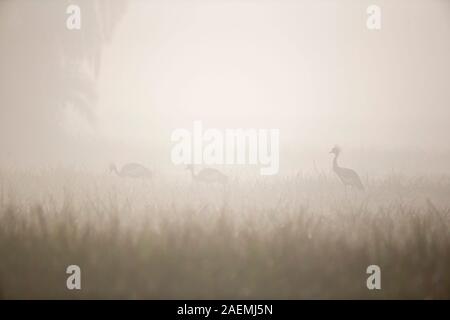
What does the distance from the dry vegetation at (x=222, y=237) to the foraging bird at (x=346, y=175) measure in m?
0.06

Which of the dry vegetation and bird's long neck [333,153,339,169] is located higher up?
bird's long neck [333,153,339,169]

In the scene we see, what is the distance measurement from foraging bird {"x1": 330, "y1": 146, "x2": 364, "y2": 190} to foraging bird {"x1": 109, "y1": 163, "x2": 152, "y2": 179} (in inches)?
44.5

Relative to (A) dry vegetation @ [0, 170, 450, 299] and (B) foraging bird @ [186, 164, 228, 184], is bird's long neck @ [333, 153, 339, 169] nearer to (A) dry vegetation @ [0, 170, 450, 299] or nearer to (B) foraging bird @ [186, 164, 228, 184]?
(A) dry vegetation @ [0, 170, 450, 299]

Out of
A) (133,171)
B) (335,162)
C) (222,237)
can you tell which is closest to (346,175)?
(335,162)

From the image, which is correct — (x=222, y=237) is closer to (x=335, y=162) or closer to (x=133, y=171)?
(x=133, y=171)

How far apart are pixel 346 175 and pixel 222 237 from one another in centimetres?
84

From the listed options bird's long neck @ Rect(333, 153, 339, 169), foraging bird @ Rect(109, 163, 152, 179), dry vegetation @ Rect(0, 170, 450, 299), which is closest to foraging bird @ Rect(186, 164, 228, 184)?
dry vegetation @ Rect(0, 170, 450, 299)

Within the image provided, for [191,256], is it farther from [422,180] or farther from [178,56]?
[422,180]

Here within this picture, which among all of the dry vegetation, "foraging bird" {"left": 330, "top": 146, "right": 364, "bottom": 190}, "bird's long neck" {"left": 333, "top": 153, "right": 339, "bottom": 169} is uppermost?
"bird's long neck" {"left": 333, "top": 153, "right": 339, "bottom": 169}

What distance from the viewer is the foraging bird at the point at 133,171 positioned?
2.43 meters

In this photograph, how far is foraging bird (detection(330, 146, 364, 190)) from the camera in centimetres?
243
